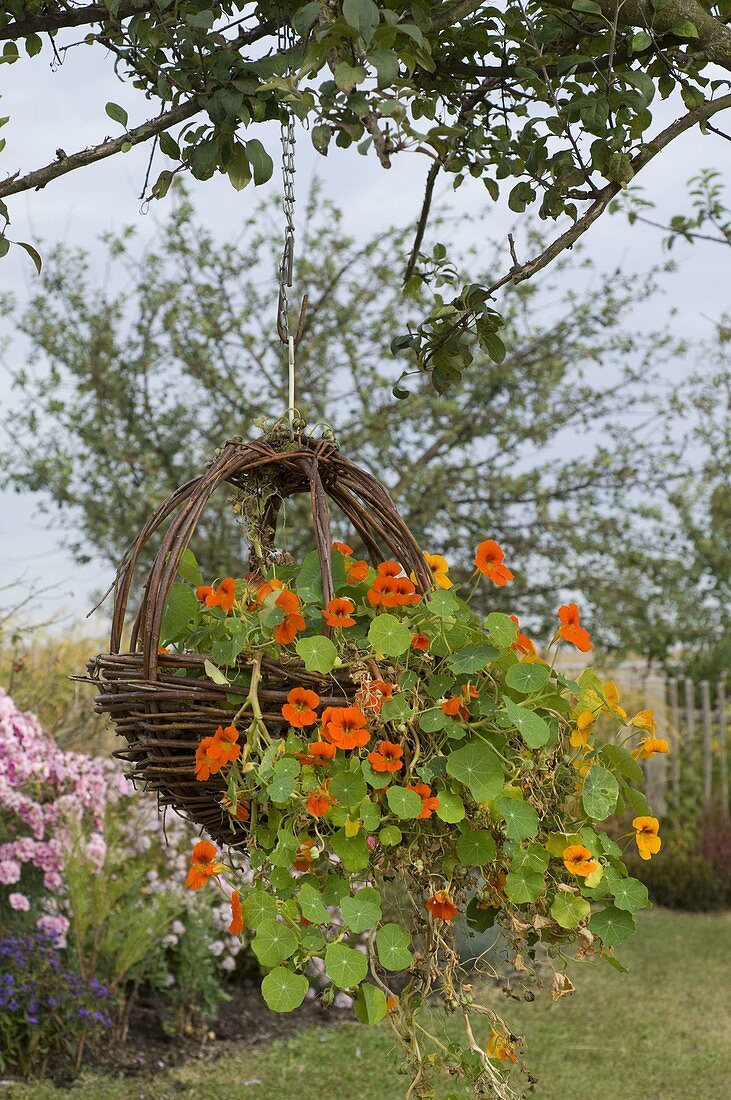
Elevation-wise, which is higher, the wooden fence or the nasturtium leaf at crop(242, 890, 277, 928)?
the wooden fence

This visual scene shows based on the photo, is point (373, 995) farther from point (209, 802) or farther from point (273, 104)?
point (273, 104)

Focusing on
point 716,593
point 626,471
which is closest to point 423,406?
point 626,471

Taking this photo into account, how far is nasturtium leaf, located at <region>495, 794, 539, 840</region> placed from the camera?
1.53 m

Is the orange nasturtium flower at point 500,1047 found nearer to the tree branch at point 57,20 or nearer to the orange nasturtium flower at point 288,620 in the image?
the orange nasturtium flower at point 288,620

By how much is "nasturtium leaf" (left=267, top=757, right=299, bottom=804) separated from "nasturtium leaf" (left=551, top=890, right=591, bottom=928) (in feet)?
1.55

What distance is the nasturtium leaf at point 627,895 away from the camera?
1.62 meters

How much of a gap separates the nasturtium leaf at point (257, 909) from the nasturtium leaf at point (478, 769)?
1.04 feet

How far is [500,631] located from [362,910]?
47cm

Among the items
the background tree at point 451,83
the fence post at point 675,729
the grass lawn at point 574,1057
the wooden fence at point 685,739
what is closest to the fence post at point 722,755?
the wooden fence at point 685,739

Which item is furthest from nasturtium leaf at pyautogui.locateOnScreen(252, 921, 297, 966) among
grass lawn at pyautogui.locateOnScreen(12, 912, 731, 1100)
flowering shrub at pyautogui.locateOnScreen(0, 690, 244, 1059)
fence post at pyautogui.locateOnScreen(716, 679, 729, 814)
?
fence post at pyautogui.locateOnScreen(716, 679, 729, 814)

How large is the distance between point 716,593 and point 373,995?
922 centimetres

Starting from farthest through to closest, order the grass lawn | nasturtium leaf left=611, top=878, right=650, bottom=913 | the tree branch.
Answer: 1. the grass lawn
2. the tree branch
3. nasturtium leaf left=611, top=878, right=650, bottom=913

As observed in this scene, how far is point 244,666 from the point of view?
153 cm

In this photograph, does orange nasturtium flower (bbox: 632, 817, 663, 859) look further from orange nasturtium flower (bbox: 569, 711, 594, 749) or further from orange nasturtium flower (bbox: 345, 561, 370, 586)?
orange nasturtium flower (bbox: 345, 561, 370, 586)
